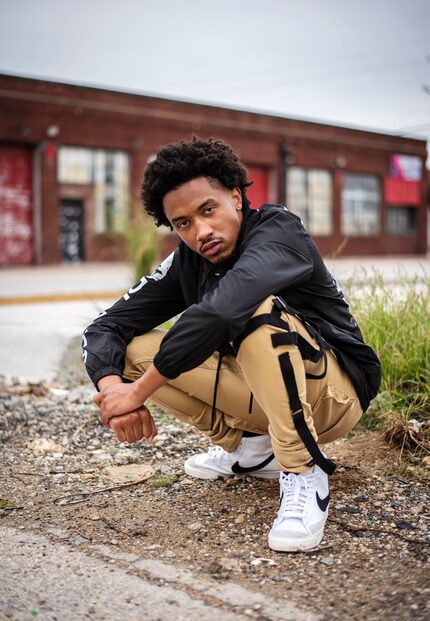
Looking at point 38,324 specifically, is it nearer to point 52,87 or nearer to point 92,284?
point 92,284

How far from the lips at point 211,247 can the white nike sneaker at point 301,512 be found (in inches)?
34.1

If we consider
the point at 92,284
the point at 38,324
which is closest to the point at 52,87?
the point at 92,284

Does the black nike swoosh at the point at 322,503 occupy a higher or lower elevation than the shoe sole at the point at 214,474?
higher

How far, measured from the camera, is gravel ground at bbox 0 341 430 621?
7.63 ft

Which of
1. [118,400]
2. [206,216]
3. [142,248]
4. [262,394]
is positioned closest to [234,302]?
[262,394]

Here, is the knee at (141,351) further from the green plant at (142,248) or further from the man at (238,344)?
the green plant at (142,248)

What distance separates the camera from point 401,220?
36.2 meters

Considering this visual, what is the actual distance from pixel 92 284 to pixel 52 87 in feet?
35.8

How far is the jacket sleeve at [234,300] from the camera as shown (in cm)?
246

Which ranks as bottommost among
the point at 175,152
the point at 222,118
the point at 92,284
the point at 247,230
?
the point at 92,284

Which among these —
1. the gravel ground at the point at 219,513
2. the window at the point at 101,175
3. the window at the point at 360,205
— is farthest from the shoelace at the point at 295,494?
the window at the point at 360,205

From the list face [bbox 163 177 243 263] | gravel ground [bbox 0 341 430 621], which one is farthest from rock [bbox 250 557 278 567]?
face [bbox 163 177 243 263]

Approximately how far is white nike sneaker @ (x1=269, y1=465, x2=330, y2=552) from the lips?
87 centimetres

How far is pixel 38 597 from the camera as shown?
227 cm
